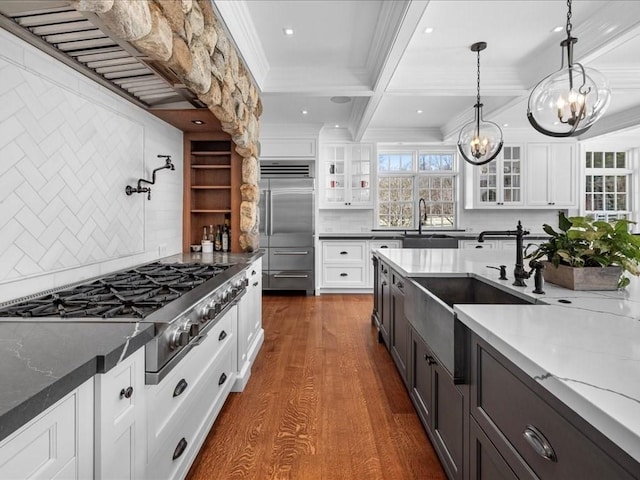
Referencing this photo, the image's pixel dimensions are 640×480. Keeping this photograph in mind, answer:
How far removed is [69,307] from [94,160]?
39.7 inches

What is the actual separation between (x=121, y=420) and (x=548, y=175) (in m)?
6.92

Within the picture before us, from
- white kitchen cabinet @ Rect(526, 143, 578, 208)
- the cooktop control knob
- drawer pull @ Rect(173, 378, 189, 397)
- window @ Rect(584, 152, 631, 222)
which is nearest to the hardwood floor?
drawer pull @ Rect(173, 378, 189, 397)

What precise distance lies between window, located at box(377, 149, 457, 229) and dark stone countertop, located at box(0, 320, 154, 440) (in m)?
5.78

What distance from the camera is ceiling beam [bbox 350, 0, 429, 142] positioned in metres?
2.38

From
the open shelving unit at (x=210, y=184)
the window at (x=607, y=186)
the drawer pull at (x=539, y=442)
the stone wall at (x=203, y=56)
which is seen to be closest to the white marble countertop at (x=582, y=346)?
the drawer pull at (x=539, y=442)

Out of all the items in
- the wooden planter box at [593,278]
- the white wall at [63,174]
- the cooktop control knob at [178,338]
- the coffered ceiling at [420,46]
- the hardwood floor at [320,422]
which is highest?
the coffered ceiling at [420,46]

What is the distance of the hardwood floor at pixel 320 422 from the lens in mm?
1814

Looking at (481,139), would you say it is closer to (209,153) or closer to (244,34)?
(244,34)

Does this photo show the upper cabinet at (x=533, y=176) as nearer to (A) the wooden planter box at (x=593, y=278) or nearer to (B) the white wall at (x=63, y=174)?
(A) the wooden planter box at (x=593, y=278)

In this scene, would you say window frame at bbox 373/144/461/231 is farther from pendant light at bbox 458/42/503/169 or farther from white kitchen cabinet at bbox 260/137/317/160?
pendant light at bbox 458/42/503/169

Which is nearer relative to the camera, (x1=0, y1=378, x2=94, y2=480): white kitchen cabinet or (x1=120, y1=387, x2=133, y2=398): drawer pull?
(x1=0, y1=378, x2=94, y2=480): white kitchen cabinet

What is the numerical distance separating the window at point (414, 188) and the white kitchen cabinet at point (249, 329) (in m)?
3.77

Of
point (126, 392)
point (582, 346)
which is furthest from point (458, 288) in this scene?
point (126, 392)

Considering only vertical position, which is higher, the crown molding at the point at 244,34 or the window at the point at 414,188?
the crown molding at the point at 244,34
